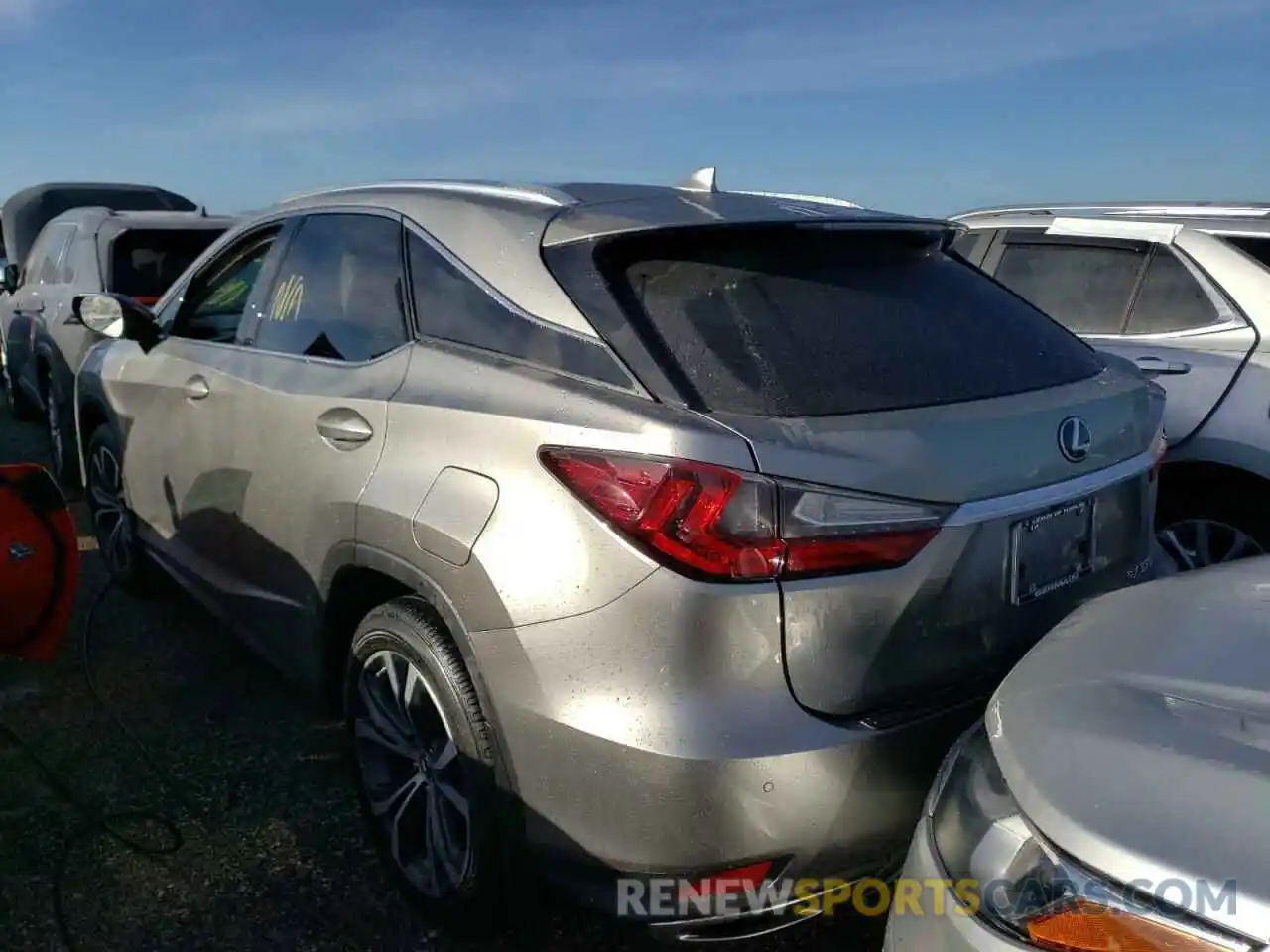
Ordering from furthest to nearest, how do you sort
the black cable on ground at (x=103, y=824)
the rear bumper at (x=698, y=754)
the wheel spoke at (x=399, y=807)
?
1. the black cable on ground at (x=103, y=824)
2. the wheel spoke at (x=399, y=807)
3. the rear bumper at (x=698, y=754)

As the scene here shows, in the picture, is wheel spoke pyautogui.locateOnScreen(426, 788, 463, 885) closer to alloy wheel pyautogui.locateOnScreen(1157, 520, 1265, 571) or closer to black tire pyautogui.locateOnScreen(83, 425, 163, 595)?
black tire pyautogui.locateOnScreen(83, 425, 163, 595)

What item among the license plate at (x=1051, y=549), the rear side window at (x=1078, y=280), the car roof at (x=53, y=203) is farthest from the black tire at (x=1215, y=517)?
the car roof at (x=53, y=203)

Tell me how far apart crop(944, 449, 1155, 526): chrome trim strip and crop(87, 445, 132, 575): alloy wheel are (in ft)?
11.6

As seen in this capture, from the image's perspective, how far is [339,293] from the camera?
314cm

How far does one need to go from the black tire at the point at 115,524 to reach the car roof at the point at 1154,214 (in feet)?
11.6

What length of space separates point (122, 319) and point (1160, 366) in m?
3.83

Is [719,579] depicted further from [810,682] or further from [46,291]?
[46,291]

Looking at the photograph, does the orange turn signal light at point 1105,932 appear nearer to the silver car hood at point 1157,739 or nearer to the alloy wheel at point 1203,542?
the silver car hood at point 1157,739

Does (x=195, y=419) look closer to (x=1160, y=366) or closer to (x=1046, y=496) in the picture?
(x=1046, y=496)

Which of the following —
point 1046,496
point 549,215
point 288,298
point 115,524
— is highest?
point 549,215

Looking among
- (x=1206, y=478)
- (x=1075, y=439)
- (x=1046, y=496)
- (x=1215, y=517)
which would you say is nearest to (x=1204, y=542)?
(x=1215, y=517)

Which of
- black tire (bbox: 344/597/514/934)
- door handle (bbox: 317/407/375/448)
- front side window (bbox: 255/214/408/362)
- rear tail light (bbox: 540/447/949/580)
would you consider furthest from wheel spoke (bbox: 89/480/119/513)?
rear tail light (bbox: 540/447/949/580)

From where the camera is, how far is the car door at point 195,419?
3492 mm

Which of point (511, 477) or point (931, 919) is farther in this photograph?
point (511, 477)
